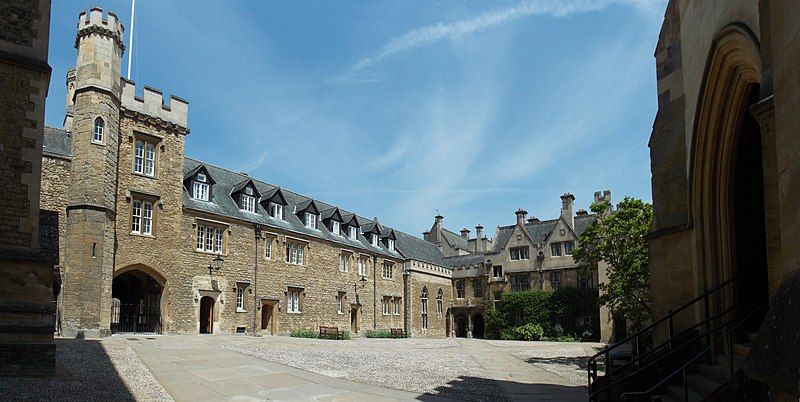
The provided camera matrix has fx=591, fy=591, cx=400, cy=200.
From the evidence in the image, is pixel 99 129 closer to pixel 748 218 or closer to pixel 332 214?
pixel 332 214

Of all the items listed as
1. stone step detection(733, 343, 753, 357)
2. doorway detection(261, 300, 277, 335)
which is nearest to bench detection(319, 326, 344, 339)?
doorway detection(261, 300, 277, 335)

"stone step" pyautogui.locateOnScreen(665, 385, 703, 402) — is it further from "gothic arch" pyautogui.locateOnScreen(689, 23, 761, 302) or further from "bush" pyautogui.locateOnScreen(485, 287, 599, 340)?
"bush" pyautogui.locateOnScreen(485, 287, 599, 340)

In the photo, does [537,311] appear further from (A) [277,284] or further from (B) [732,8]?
(B) [732,8]

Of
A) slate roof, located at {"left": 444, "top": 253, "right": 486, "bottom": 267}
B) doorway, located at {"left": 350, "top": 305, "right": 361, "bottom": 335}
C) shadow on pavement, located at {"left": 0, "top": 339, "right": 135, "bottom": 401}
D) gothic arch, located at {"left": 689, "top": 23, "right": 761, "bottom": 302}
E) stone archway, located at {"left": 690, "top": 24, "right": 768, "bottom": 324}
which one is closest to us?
gothic arch, located at {"left": 689, "top": 23, "right": 761, "bottom": 302}

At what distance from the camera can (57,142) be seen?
23.9 metres

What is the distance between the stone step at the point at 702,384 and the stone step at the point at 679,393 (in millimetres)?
52

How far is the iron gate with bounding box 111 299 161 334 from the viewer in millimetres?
26609

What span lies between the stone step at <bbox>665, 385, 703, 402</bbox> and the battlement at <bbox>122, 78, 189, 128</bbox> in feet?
80.9

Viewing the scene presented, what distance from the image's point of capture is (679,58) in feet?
34.4

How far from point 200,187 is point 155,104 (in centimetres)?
489

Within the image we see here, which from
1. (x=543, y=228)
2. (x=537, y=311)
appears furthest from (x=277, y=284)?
(x=543, y=228)

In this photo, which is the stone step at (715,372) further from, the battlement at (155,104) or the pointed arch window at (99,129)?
the battlement at (155,104)

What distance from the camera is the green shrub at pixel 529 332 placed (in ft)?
136

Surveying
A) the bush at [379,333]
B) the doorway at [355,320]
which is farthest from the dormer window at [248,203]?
the bush at [379,333]
